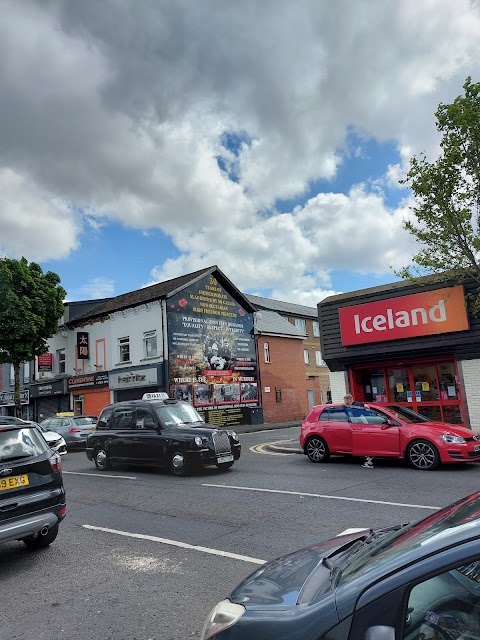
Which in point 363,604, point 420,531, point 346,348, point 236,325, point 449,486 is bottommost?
point 449,486

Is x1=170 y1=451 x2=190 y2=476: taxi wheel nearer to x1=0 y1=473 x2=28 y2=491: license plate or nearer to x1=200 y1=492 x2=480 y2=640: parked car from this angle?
x1=0 y1=473 x2=28 y2=491: license plate

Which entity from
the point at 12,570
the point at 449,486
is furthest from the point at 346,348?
the point at 12,570

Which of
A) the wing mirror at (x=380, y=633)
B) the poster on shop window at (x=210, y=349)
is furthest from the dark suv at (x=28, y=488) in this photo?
the poster on shop window at (x=210, y=349)

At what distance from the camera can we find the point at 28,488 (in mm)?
5496

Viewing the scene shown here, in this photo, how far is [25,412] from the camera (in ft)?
112

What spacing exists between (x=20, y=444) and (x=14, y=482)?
489 millimetres

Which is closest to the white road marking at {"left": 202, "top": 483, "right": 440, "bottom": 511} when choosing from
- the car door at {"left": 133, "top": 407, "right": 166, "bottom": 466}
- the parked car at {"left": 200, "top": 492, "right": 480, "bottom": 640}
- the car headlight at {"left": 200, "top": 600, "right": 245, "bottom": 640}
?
the car door at {"left": 133, "top": 407, "right": 166, "bottom": 466}

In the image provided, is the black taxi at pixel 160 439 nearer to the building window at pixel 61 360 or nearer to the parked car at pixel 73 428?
the parked car at pixel 73 428

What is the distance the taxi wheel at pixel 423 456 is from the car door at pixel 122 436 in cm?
645

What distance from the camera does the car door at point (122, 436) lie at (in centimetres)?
1180

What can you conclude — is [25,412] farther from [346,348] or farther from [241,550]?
[241,550]

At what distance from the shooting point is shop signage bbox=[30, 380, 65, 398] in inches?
1224

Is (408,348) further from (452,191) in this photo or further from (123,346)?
(123,346)

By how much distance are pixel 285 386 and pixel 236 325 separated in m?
6.48
